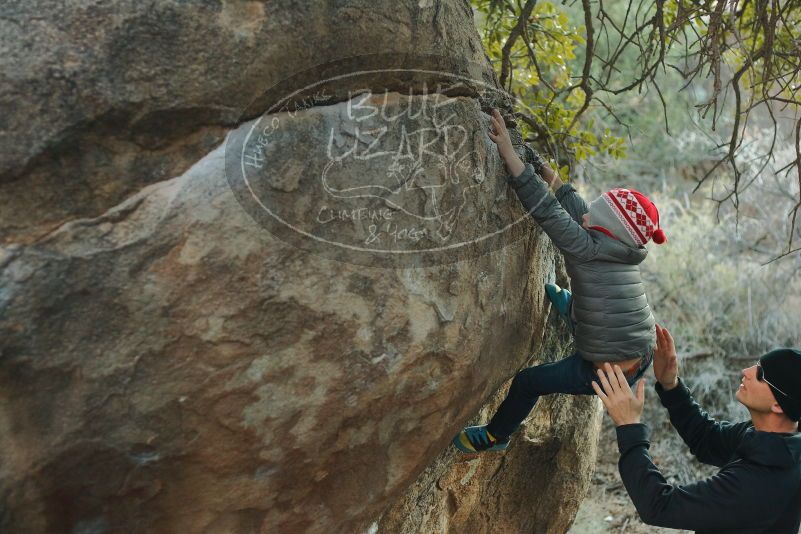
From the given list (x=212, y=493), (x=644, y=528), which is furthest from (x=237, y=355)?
(x=644, y=528)

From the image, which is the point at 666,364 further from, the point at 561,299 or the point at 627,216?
the point at 627,216

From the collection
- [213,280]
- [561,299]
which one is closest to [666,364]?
[561,299]

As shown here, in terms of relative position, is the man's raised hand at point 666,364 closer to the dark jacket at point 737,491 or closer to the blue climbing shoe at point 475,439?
the dark jacket at point 737,491

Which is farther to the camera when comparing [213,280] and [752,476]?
[752,476]

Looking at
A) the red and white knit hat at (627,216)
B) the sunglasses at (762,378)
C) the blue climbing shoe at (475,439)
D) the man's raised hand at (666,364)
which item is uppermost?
the red and white knit hat at (627,216)

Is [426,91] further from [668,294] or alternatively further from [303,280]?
[668,294]

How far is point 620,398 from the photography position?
8.40ft

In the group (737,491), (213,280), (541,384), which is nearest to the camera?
(213,280)

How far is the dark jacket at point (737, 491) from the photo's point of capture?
2.23m

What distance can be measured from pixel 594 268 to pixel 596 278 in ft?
0.12

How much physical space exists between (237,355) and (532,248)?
127 centimetres

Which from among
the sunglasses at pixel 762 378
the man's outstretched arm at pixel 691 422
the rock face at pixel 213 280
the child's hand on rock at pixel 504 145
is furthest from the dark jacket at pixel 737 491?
the child's hand on rock at pixel 504 145

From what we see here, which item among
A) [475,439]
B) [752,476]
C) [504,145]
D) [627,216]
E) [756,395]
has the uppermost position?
[504,145]

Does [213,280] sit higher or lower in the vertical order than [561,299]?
higher
